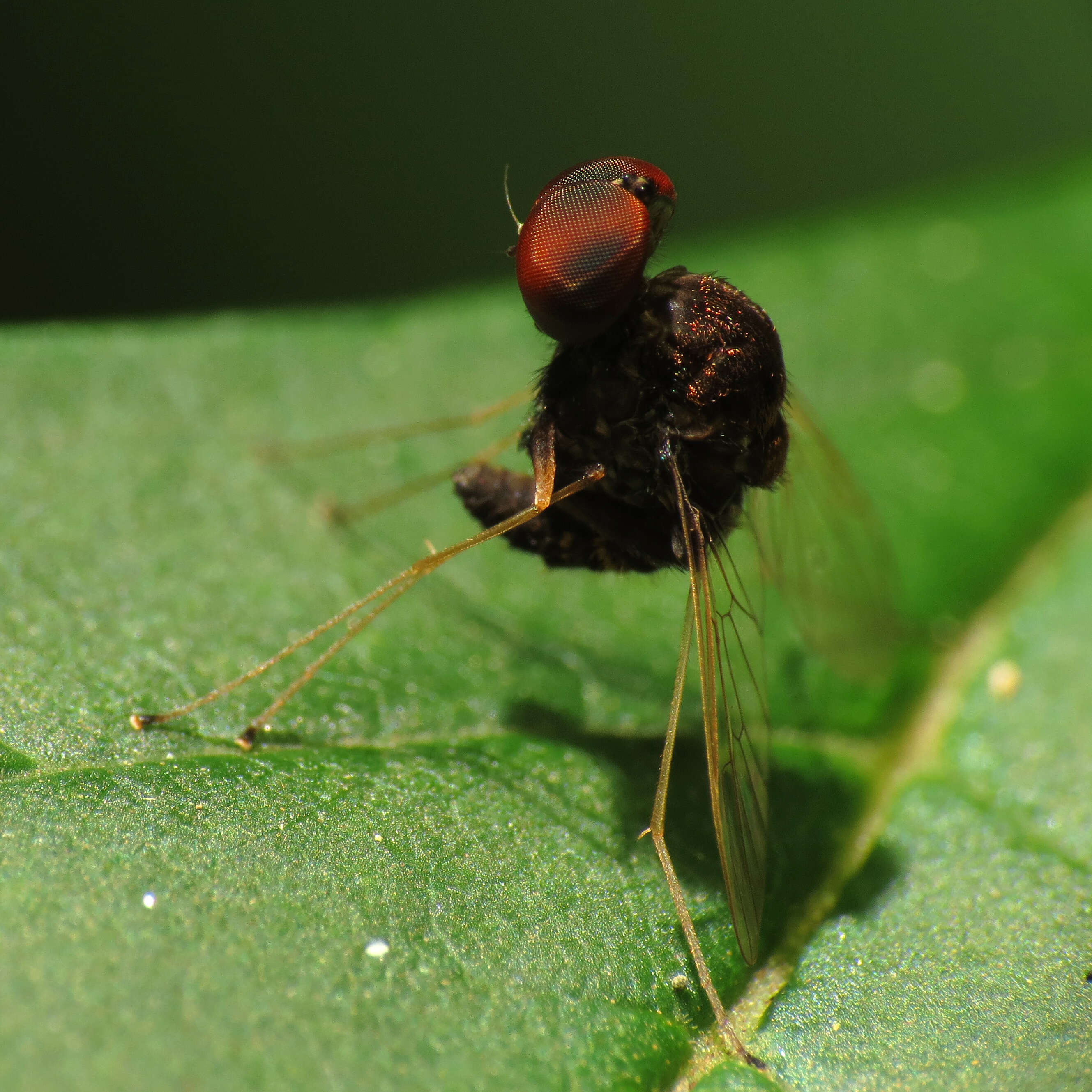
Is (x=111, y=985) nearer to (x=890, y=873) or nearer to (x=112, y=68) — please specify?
(x=890, y=873)

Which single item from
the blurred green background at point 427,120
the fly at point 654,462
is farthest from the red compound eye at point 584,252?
the blurred green background at point 427,120

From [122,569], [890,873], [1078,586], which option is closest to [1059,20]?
[1078,586]

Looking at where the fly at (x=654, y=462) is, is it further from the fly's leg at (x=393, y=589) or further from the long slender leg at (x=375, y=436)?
the long slender leg at (x=375, y=436)

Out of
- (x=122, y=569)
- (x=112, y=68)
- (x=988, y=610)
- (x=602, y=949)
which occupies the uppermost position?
(x=112, y=68)

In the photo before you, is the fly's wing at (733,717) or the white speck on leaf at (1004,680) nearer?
the fly's wing at (733,717)

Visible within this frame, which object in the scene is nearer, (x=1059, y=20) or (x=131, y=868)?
(x=131, y=868)

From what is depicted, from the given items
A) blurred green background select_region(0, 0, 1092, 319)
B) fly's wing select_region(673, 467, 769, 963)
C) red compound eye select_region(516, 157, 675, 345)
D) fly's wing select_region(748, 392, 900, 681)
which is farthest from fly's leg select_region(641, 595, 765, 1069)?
blurred green background select_region(0, 0, 1092, 319)
